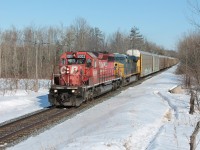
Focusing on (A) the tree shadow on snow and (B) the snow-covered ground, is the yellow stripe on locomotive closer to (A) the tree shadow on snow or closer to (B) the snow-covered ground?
(A) the tree shadow on snow

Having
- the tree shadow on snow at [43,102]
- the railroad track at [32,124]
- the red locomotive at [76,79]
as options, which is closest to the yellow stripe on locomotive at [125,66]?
the red locomotive at [76,79]

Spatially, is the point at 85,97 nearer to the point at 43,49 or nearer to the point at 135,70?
the point at 135,70

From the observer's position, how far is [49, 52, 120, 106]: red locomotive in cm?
1766

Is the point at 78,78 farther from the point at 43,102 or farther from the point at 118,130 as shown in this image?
the point at 118,130

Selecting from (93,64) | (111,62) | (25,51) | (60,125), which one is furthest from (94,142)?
(25,51)

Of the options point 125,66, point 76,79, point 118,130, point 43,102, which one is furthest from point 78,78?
point 125,66

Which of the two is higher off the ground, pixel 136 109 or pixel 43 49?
pixel 43 49

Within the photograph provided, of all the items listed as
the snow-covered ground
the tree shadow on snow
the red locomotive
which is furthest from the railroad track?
the tree shadow on snow

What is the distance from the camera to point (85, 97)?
59.3ft

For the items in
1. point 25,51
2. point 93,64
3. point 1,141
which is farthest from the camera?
point 25,51

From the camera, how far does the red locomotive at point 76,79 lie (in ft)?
57.9

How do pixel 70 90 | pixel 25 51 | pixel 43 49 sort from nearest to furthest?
pixel 70 90
pixel 25 51
pixel 43 49

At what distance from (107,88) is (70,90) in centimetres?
625

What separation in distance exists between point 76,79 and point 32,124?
578 cm
